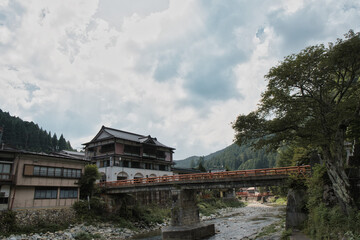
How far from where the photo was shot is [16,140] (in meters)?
109

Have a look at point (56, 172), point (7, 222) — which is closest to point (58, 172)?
point (56, 172)

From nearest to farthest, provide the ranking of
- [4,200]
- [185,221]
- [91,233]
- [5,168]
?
[4,200] < [5,168] < [91,233] < [185,221]

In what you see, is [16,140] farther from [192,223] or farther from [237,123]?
Result: [237,123]

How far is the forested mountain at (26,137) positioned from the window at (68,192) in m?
89.6

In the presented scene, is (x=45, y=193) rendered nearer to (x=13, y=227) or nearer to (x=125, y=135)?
(x=13, y=227)

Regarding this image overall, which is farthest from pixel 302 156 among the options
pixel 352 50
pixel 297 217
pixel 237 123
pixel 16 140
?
pixel 16 140

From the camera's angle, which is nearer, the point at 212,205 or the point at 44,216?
the point at 44,216

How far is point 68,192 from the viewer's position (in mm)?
31062

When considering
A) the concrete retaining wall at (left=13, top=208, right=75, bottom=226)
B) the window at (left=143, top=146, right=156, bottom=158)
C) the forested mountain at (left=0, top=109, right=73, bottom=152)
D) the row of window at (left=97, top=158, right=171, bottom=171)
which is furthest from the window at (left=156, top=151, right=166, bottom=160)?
the forested mountain at (left=0, top=109, right=73, bottom=152)

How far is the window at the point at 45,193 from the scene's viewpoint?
27828 mm

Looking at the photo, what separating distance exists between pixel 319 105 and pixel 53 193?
3008 cm

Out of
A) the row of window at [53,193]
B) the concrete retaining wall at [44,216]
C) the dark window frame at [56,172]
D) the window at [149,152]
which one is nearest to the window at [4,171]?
the dark window frame at [56,172]

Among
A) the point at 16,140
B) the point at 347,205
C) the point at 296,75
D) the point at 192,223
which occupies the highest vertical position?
the point at 16,140

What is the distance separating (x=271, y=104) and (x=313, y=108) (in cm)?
266
